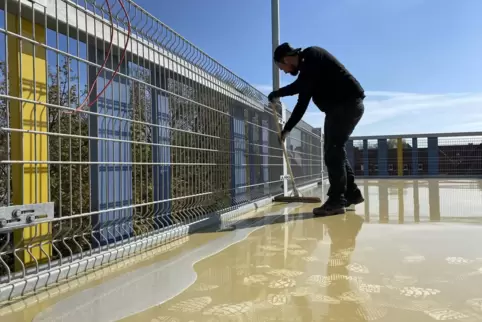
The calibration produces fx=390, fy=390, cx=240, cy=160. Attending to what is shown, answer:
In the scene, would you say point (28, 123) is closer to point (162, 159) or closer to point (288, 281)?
point (162, 159)

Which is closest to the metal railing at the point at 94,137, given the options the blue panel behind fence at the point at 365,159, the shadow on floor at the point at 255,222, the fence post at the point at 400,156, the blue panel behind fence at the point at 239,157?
the shadow on floor at the point at 255,222

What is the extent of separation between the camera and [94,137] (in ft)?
6.61

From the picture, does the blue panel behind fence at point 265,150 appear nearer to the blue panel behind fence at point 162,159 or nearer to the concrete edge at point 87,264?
the concrete edge at point 87,264

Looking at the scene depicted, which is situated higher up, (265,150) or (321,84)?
(321,84)

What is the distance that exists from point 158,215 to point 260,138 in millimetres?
2476

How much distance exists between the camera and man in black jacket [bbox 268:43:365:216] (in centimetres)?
346

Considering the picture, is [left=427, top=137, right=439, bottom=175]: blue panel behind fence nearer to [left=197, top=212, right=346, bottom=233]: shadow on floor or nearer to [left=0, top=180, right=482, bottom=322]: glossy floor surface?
[left=197, top=212, right=346, bottom=233]: shadow on floor

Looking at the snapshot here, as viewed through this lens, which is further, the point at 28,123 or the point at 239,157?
the point at 239,157

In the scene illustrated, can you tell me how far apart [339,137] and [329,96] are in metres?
0.40

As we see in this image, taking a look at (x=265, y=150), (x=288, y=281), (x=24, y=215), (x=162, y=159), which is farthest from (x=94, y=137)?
(x=265, y=150)

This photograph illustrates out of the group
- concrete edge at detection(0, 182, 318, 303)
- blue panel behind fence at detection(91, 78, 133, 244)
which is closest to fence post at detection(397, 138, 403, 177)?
concrete edge at detection(0, 182, 318, 303)

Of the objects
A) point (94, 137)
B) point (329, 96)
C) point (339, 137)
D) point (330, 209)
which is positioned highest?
point (329, 96)

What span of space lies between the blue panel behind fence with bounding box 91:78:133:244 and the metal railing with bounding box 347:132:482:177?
13.0 m

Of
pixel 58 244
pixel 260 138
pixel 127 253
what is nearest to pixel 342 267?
pixel 127 253
